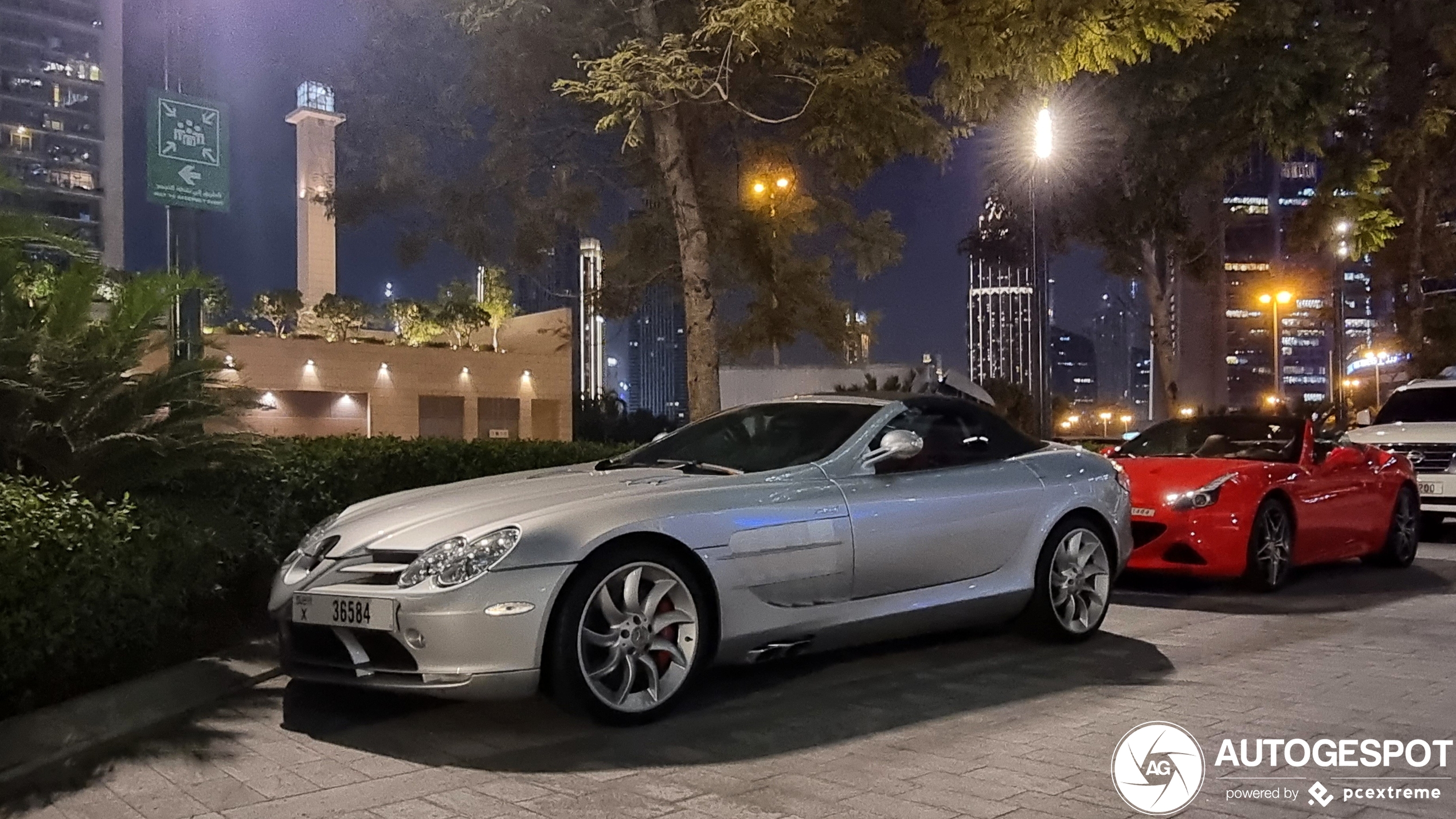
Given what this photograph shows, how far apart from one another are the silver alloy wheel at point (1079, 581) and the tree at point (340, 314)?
31.5m

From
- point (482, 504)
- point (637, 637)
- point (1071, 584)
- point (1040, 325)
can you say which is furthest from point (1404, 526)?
point (482, 504)

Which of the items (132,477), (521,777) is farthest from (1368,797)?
(132,477)

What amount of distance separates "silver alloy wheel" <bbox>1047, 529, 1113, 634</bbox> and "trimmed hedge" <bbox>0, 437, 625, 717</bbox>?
4.27 meters

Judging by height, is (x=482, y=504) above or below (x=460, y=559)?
above

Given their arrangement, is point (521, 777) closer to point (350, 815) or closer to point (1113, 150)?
point (350, 815)

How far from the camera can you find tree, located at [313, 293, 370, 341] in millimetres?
35625

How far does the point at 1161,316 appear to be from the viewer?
2464cm

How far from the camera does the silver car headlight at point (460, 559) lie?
177 inches

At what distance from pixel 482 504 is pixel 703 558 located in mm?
938

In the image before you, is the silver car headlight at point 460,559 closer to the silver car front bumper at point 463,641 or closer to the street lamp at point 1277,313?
the silver car front bumper at point 463,641

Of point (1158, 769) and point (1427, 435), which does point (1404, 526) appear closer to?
point (1427, 435)

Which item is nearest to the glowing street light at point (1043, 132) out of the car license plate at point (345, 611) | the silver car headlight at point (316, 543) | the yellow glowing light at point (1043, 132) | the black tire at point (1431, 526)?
the yellow glowing light at point (1043, 132)

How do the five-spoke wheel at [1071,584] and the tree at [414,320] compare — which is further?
the tree at [414,320]

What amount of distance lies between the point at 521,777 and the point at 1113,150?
19.9m
